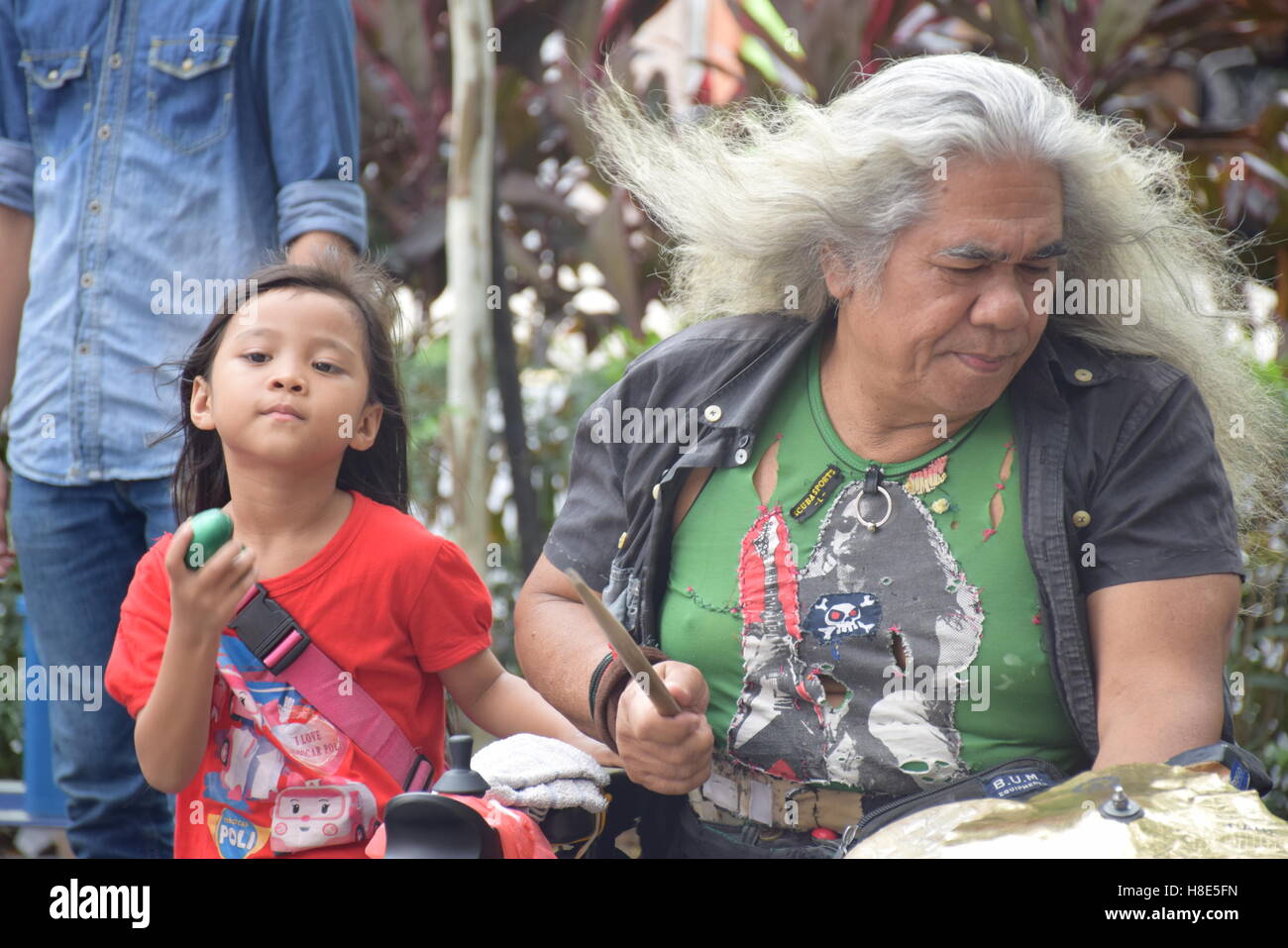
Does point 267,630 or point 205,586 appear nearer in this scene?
point 205,586

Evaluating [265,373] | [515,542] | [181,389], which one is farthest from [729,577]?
[515,542]

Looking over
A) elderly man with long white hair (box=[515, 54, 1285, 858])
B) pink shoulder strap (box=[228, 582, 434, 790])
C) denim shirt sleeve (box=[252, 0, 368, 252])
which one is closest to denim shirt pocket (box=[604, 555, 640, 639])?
elderly man with long white hair (box=[515, 54, 1285, 858])

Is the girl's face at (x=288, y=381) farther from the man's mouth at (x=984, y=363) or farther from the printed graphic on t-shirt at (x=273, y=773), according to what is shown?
the man's mouth at (x=984, y=363)

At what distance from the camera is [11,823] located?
3740mm

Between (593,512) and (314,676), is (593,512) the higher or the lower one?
the higher one

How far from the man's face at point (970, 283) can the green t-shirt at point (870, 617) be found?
0.11m

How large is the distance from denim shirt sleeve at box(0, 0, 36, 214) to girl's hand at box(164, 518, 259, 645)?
1175 millimetres

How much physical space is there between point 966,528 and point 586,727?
2.14 feet

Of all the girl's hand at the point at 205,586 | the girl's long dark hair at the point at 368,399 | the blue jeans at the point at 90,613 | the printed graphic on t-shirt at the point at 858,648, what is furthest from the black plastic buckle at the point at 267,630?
the printed graphic on t-shirt at the point at 858,648

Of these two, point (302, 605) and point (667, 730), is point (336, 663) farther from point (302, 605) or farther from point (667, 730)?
point (667, 730)

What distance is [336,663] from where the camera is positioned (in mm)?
2023

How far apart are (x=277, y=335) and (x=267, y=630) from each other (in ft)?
1.36

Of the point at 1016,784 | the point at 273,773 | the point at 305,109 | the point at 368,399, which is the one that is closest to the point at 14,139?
the point at 305,109

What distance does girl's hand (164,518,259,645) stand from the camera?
1.76 meters
